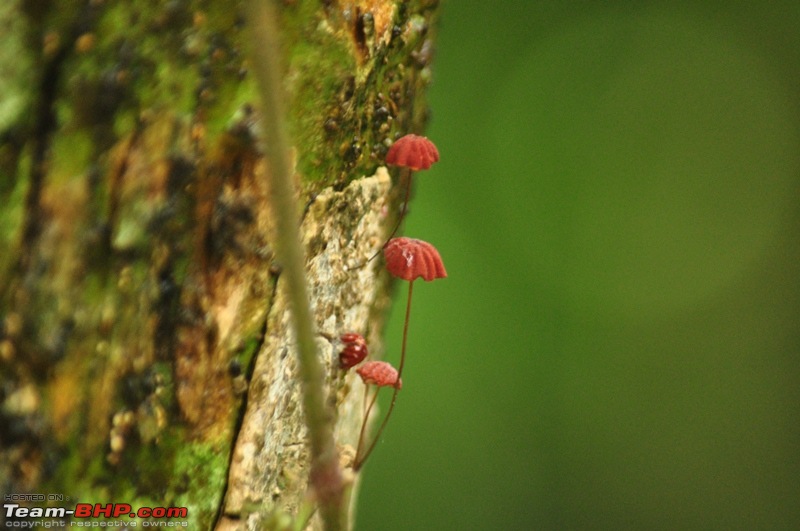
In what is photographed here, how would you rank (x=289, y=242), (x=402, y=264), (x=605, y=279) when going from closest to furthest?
(x=289, y=242), (x=402, y=264), (x=605, y=279)

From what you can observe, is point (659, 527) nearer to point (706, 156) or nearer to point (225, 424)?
point (706, 156)

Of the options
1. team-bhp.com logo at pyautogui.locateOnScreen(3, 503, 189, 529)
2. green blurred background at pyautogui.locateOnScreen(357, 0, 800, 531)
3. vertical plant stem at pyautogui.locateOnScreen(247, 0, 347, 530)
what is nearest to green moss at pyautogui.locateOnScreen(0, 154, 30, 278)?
team-bhp.com logo at pyautogui.locateOnScreen(3, 503, 189, 529)

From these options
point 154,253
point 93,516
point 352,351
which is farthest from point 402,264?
point 93,516

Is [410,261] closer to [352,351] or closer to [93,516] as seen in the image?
[352,351]

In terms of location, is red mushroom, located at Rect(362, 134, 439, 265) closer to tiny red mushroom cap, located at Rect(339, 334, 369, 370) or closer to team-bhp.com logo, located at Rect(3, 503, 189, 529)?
tiny red mushroom cap, located at Rect(339, 334, 369, 370)

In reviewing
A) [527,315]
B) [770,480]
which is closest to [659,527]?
[770,480]

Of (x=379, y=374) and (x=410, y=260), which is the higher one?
(x=410, y=260)

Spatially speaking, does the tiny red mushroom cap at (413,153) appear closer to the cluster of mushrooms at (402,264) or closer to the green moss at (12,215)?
the cluster of mushrooms at (402,264)

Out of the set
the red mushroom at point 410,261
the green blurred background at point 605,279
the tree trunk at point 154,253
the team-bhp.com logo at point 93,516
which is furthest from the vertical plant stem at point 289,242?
the green blurred background at point 605,279
